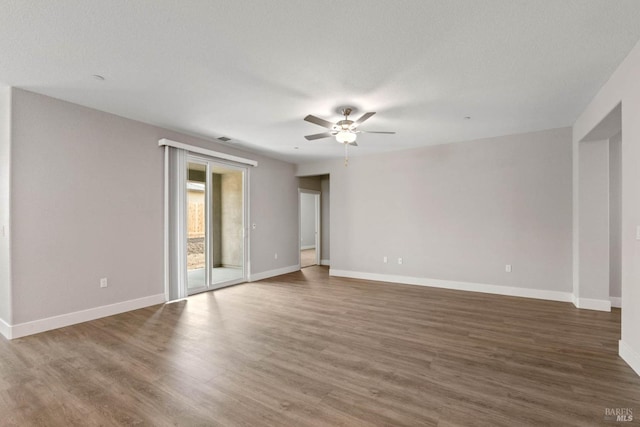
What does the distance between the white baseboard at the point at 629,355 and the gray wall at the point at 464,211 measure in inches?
85.3

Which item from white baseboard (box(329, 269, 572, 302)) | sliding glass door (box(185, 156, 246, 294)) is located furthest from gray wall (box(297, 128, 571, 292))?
sliding glass door (box(185, 156, 246, 294))

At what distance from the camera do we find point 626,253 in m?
2.67

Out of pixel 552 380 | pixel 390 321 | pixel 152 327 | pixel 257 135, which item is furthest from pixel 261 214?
pixel 552 380

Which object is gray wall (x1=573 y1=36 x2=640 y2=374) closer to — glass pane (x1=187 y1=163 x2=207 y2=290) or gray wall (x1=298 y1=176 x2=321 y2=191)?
glass pane (x1=187 y1=163 x2=207 y2=290)

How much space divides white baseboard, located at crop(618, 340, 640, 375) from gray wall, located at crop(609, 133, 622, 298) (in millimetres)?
2221

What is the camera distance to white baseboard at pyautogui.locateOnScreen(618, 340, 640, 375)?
244 centimetres

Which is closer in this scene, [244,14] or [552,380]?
[244,14]

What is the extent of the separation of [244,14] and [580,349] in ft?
13.9

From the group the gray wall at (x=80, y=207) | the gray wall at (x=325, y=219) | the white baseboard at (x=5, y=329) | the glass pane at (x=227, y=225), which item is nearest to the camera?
the white baseboard at (x=5, y=329)

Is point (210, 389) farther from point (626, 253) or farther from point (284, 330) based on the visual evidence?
point (626, 253)

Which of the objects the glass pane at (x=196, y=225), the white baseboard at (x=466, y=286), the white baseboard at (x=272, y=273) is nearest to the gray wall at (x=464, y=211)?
the white baseboard at (x=466, y=286)

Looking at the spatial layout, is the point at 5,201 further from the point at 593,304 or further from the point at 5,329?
the point at 593,304

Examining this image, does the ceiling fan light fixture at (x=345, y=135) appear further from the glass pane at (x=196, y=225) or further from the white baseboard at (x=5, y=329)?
the white baseboard at (x=5, y=329)

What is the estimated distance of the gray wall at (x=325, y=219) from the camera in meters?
8.57
